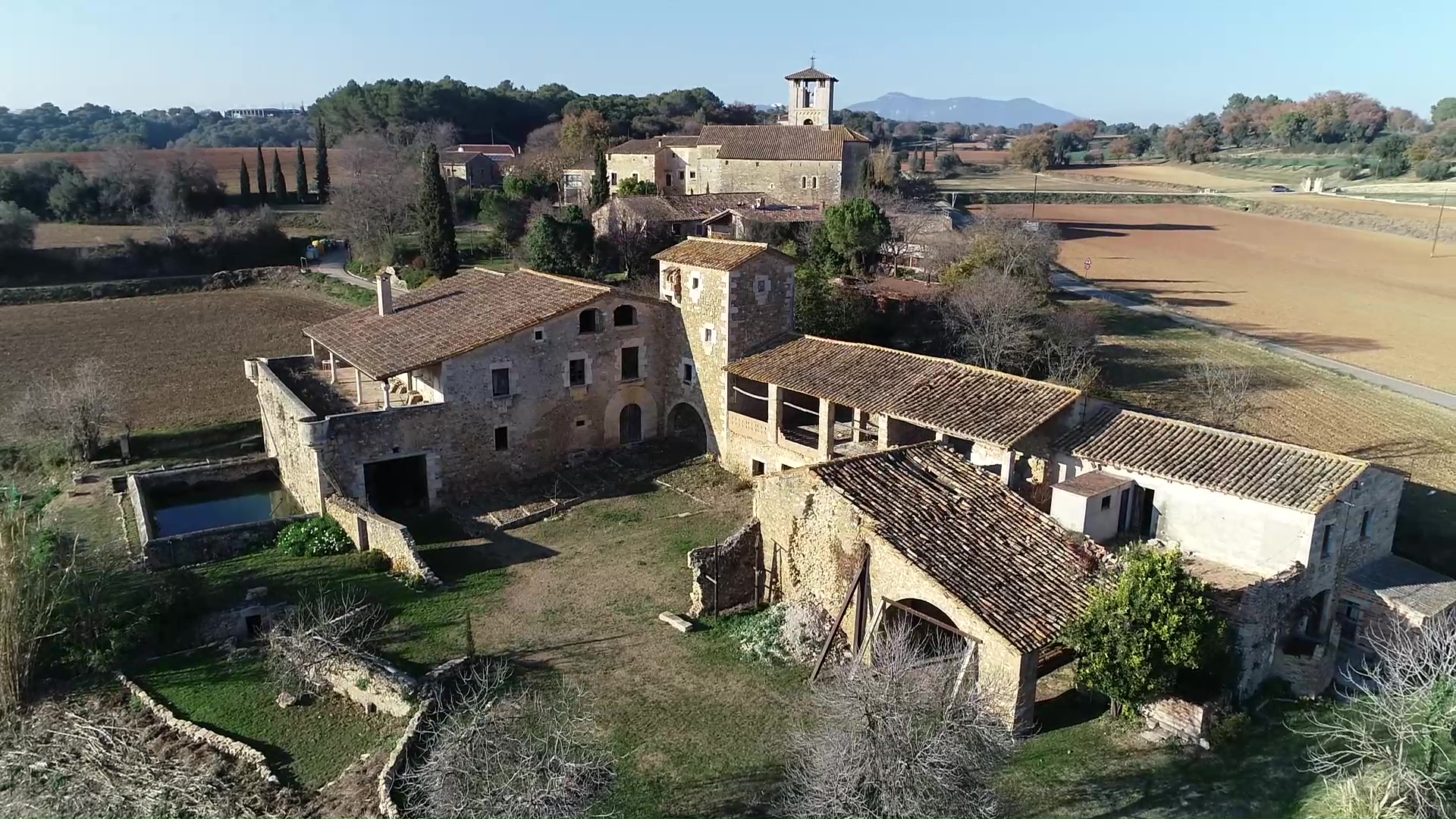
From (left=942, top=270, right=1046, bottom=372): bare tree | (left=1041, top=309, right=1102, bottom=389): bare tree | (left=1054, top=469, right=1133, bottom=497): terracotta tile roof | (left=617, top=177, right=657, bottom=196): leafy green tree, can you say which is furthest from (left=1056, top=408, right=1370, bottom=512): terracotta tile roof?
(left=617, top=177, right=657, bottom=196): leafy green tree

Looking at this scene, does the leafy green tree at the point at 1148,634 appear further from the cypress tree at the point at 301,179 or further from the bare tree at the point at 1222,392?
the cypress tree at the point at 301,179

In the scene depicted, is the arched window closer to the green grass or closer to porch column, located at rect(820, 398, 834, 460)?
porch column, located at rect(820, 398, 834, 460)

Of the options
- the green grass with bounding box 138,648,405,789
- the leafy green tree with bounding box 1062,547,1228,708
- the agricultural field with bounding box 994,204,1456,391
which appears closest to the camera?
the leafy green tree with bounding box 1062,547,1228,708

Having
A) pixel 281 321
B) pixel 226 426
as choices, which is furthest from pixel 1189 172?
pixel 226 426

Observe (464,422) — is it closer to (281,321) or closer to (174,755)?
(174,755)

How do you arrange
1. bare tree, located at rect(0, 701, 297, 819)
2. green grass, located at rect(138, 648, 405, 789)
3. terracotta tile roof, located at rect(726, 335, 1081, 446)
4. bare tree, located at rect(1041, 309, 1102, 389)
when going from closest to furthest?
bare tree, located at rect(0, 701, 297, 819) → green grass, located at rect(138, 648, 405, 789) → terracotta tile roof, located at rect(726, 335, 1081, 446) → bare tree, located at rect(1041, 309, 1102, 389)

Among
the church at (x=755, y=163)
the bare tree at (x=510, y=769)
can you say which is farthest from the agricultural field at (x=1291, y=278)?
the bare tree at (x=510, y=769)
